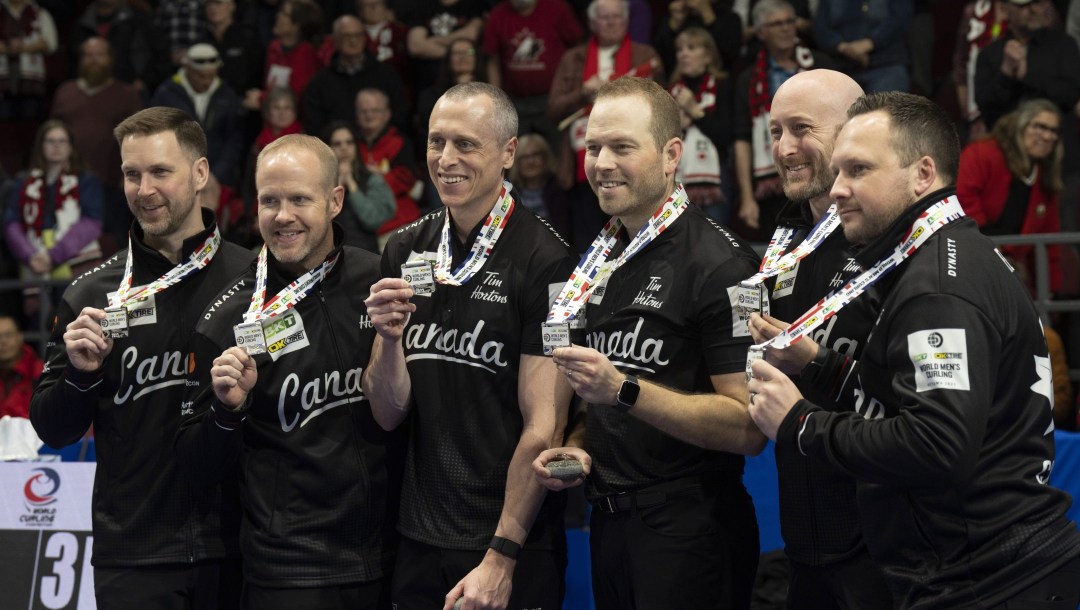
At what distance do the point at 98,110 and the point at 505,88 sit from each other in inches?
152

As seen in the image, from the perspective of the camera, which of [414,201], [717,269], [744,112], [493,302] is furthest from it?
[414,201]

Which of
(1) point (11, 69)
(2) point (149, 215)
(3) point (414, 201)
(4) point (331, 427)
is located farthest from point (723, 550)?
(1) point (11, 69)

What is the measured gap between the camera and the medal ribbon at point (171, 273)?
4828mm

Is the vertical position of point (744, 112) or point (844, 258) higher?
point (744, 112)

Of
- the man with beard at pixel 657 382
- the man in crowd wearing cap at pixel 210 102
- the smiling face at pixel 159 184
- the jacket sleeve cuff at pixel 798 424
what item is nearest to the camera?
the jacket sleeve cuff at pixel 798 424

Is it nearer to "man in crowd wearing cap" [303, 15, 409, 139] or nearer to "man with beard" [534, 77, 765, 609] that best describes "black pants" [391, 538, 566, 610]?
"man with beard" [534, 77, 765, 609]

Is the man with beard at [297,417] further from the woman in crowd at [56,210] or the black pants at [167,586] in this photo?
the woman in crowd at [56,210]

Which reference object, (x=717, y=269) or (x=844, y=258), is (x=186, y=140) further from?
(x=844, y=258)

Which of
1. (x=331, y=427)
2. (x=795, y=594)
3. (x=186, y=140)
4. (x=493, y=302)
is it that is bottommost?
(x=795, y=594)

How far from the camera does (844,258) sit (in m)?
4.03

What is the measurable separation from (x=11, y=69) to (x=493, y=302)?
33.0 feet

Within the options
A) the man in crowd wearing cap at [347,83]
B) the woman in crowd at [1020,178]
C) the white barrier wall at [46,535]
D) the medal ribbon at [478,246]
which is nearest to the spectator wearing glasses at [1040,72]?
the woman in crowd at [1020,178]

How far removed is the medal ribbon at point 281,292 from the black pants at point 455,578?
99cm

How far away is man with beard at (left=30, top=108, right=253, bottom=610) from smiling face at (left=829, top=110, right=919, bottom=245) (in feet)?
8.33
